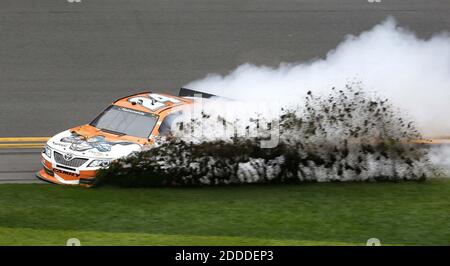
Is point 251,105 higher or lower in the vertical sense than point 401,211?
higher

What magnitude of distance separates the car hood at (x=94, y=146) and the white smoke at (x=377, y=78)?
2.70 meters

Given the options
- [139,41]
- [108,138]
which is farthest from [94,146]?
[139,41]

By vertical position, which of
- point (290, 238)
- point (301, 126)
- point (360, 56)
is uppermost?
point (360, 56)

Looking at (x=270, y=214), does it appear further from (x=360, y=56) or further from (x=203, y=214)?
(x=360, y=56)

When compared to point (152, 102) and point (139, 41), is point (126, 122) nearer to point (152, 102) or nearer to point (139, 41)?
point (152, 102)

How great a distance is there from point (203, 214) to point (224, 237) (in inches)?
60.5

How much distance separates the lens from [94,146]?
14.2 meters

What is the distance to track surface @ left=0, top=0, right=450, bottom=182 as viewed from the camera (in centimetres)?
1784

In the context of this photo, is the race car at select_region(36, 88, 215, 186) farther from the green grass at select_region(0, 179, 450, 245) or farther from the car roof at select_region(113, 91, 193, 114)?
the green grass at select_region(0, 179, 450, 245)

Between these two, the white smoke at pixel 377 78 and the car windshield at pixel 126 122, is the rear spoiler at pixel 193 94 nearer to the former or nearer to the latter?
the white smoke at pixel 377 78

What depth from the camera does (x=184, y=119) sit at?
14.7m

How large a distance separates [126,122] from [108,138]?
20.9 inches
